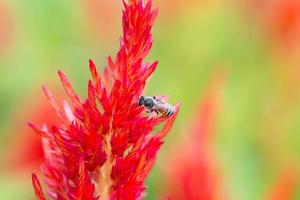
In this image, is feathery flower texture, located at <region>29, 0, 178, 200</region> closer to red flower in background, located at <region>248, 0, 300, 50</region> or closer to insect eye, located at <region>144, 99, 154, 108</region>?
insect eye, located at <region>144, 99, 154, 108</region>

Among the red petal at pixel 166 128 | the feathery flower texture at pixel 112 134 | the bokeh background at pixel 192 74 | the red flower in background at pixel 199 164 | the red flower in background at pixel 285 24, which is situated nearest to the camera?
the feathery flower texture at pixel 112 134

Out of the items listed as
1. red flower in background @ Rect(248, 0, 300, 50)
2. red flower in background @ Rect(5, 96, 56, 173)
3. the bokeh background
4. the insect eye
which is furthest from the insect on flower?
red flower in background @ Rect(248, 0, 300, 50)

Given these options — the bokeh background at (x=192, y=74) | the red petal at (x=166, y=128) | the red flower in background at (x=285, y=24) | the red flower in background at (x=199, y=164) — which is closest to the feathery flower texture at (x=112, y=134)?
the red petal at (x=166, y=128)

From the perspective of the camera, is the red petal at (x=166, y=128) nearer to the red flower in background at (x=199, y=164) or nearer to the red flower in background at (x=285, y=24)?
the red flower in background at (x=199, y=164)

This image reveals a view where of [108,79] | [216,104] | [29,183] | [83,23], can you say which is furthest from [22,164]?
[83,23]

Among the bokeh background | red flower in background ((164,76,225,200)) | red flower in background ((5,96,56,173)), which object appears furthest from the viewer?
the bokeh background

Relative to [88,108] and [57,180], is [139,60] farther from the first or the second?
[57,180]
